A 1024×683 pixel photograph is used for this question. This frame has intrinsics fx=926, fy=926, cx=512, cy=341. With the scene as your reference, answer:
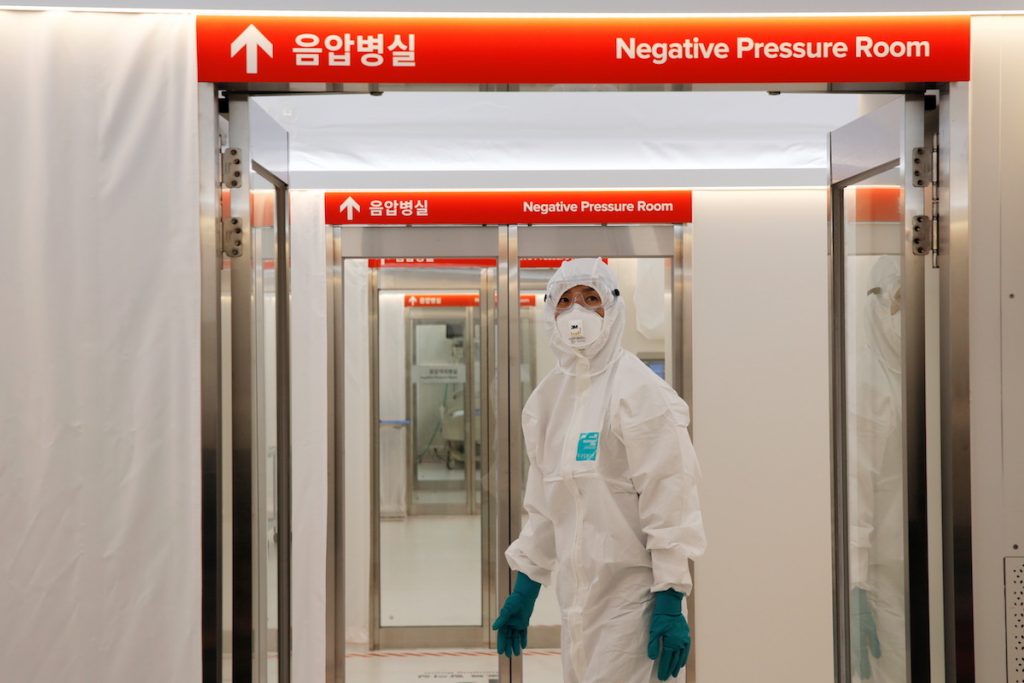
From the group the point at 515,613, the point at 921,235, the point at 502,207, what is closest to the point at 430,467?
the point at 502,207

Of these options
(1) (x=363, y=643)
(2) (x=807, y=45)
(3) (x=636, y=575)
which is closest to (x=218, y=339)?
(3) (x=636, y=575)

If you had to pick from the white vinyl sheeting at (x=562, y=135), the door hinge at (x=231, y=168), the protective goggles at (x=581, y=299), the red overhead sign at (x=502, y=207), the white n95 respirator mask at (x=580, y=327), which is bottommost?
the white n95 respirator mask at (x=580, y=327)

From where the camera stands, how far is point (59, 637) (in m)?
2.42

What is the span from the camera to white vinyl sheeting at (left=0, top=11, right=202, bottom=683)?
2.42m

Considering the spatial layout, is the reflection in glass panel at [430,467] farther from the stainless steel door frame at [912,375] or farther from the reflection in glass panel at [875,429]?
the stainless steel door frame at [912,375]

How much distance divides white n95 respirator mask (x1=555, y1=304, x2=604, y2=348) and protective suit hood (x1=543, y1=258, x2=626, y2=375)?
0.8 inches

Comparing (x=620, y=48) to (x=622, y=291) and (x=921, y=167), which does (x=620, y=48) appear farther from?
(x=622, y=291)

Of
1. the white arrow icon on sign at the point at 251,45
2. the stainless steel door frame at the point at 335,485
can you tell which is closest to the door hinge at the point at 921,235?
the white arrow icon on sign at the point at 251,45

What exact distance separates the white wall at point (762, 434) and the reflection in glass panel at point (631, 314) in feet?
0.88

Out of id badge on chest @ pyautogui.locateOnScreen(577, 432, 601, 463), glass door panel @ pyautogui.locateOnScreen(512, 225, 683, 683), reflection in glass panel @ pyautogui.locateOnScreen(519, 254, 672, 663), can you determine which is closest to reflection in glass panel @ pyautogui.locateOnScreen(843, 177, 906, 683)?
id badge on chest @ pyautogui.locateOnScreen(577, 432, 601, 463)

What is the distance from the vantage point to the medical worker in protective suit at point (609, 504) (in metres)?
2.75

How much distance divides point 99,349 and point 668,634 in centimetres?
177

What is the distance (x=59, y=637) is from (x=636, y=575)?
1.63 m

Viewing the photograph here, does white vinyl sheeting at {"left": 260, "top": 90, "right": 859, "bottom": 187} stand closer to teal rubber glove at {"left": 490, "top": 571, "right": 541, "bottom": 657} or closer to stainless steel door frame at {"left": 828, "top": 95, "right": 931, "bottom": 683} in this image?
stainless steel door frame at {"left": 828, "top": 95, "right": 931, "bottom": 683}
